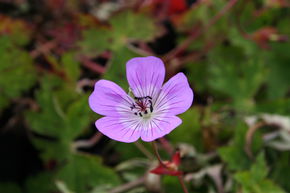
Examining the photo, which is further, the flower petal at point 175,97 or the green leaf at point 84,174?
the green leaf at point 84,174

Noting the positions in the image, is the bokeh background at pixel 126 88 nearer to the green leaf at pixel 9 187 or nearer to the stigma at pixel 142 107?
the green leaf at pixel 9 187

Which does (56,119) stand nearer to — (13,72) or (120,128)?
(13,72)

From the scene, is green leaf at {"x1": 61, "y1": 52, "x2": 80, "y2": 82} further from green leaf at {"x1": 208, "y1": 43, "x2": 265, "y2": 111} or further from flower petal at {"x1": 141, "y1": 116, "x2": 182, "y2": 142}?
flower petal at {"x1": 141, "y1": 116, "x2": 182, "y2": 142}

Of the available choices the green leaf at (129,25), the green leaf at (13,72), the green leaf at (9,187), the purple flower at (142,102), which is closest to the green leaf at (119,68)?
the green leaf at (129,25)

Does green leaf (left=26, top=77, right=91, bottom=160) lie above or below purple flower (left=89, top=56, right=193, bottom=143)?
below

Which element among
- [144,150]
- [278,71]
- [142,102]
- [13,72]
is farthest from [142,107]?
[278,71]

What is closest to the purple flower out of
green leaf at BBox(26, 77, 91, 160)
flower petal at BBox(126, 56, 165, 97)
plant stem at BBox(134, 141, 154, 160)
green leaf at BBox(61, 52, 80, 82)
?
flower petal at BBox(126, 56, 165, 97)

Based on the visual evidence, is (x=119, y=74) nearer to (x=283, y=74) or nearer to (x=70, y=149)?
(x=70, y=149)
